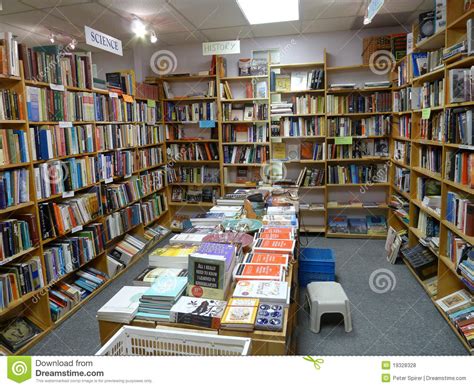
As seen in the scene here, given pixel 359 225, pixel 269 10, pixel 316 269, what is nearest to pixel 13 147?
pixel 316 269

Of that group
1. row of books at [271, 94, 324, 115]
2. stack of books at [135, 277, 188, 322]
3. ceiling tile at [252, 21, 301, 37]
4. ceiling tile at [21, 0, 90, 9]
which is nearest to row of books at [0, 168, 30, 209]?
stack of books at [135, 277, 188, 322]

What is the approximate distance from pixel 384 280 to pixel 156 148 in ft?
11.2

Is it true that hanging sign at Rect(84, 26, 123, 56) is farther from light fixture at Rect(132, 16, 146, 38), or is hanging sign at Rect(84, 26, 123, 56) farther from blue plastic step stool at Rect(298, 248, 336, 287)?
blue plastic step stool at Rect(298, 248, 336, 287)

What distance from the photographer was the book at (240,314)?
5.25 feet

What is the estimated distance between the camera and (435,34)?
322 centimetres

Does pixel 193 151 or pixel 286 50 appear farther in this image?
pixel 193 151

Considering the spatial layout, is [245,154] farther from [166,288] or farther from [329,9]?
[166,288]

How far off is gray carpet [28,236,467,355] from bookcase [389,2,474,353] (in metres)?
0.12

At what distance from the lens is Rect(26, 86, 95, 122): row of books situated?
9.73ft

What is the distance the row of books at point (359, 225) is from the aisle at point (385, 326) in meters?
1.19

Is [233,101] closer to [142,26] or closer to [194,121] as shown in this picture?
[194,121]

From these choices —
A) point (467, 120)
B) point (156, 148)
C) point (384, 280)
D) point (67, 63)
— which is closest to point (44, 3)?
point (67, 63)
